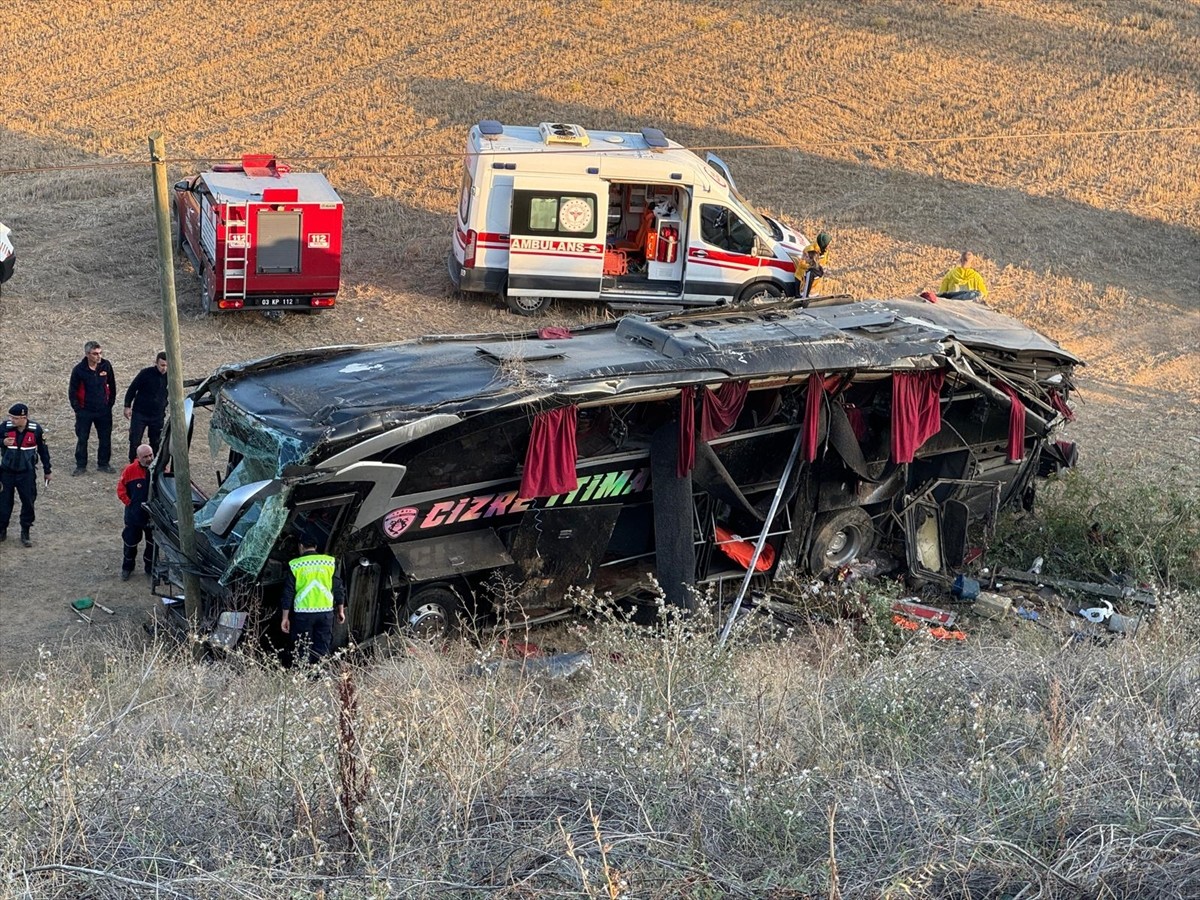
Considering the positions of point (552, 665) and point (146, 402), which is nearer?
point (552, 665)

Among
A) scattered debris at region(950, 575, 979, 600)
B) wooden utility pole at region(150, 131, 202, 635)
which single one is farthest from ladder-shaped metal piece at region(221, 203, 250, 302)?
scattered debris at region(950, 575, 979, 600)

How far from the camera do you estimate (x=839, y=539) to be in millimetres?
11734

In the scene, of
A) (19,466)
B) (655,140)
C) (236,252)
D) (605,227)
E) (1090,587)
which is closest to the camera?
(1090,587)

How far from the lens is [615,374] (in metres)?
9.68

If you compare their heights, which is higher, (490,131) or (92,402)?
(490,131)

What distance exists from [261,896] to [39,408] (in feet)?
37.8

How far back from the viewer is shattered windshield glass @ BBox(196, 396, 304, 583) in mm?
8961

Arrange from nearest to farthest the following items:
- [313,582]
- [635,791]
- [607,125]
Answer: [635,791] < [313,582] < [607,125]

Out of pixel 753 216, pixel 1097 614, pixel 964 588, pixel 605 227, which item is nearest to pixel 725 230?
pixel 753 216

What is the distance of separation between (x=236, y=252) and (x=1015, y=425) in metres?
9.90

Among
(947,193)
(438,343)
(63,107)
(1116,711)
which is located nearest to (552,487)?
(438,343)

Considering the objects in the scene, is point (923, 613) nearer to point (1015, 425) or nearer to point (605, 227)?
point (1015, 425)

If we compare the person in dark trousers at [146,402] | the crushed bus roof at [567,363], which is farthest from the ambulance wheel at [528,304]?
the crushed bus roof at [567,363]

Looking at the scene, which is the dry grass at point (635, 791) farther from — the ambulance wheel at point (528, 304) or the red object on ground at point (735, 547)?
the ambulance wheel at point (528, 304)
